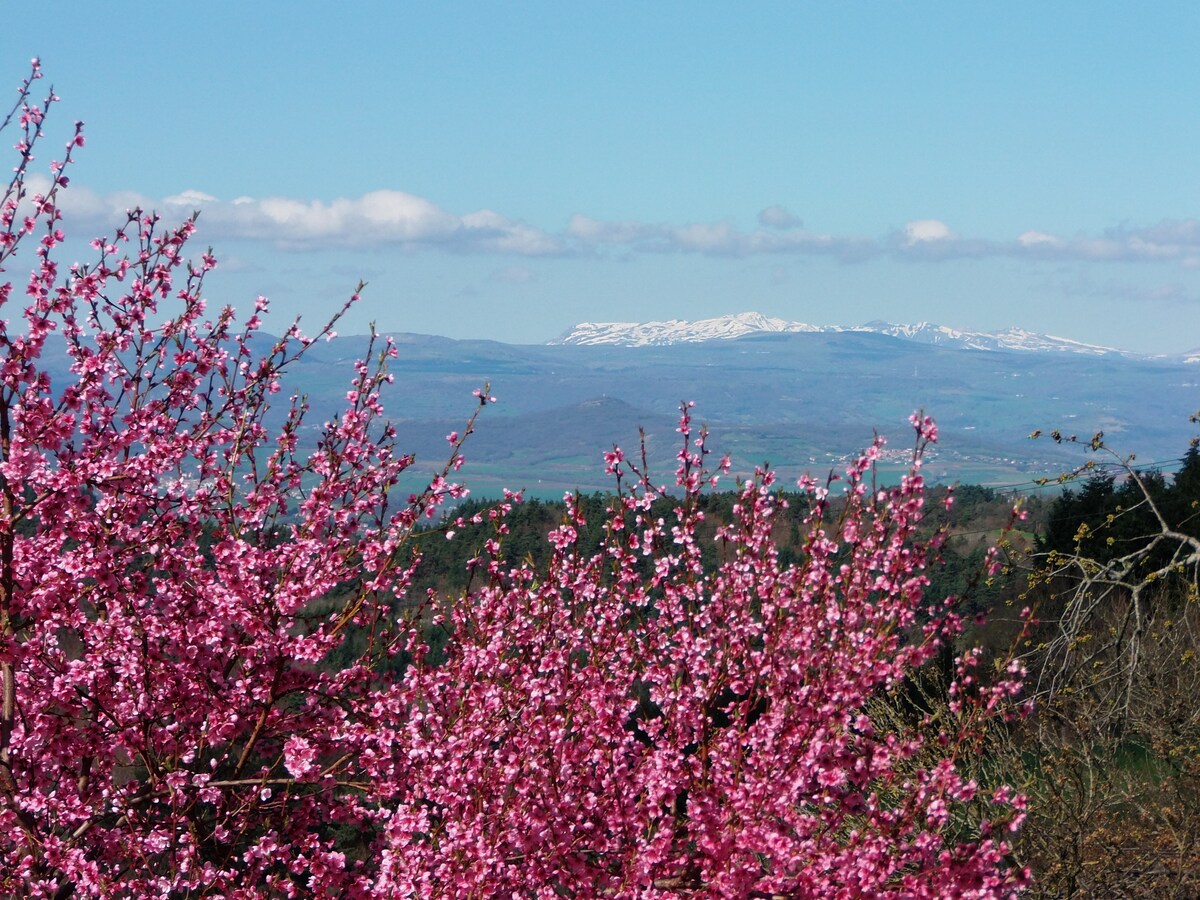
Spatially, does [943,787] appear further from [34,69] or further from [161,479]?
[34,69]

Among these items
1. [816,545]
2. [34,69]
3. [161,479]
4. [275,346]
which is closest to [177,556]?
[161,479]

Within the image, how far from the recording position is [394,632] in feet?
29.9

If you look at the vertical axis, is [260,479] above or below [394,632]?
above

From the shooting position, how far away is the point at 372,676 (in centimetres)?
840

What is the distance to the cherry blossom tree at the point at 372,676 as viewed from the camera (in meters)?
7.31

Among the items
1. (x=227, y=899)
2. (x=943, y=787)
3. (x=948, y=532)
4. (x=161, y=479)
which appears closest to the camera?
(x=943, y=787)

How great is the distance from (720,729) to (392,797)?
7.14 ft

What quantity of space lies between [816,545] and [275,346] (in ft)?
12.8

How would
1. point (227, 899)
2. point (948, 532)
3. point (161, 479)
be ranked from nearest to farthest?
point (227, 899) < point (948, 532) < point (161, 479)

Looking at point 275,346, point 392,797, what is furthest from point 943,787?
point 275,346

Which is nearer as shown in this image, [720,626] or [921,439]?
[921,439]

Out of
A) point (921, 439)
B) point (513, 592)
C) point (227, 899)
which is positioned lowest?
point (227, 899)

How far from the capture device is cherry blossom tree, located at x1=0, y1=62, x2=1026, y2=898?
7.31 m

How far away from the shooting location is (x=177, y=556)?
304 inches
